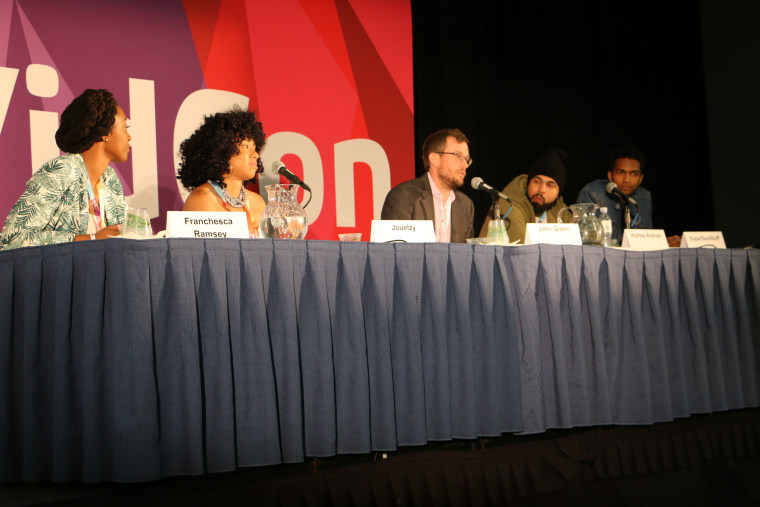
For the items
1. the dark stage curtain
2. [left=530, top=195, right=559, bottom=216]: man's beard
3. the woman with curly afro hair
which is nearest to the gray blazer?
[left=530, top=195, right=559, bottom=216]: man's beard

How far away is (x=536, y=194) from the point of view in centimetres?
368

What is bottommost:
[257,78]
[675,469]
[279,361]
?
[675,469]

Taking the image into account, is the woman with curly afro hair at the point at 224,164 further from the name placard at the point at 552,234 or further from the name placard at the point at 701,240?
the name placard at the point at 701,240

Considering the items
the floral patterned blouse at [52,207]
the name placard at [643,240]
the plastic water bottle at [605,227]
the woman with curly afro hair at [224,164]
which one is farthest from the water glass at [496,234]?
the floral patterned blouse at [52,207]

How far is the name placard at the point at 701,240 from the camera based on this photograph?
275 cm

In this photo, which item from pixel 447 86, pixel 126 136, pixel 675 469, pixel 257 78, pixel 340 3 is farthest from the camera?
pixel 447 86

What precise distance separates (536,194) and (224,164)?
1761 millimetres

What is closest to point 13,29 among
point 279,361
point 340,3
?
point 340,3

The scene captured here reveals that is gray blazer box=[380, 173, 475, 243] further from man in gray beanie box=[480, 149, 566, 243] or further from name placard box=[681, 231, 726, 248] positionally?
name placard box=[681, 231, 726, 248]

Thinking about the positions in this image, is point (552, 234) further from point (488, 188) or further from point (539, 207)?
point (539, 207)

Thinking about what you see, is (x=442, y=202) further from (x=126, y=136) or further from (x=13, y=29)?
(x=13, y=29)

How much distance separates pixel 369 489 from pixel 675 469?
1.21m

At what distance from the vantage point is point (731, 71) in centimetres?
513

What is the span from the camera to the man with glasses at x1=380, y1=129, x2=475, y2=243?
10.9 feet
